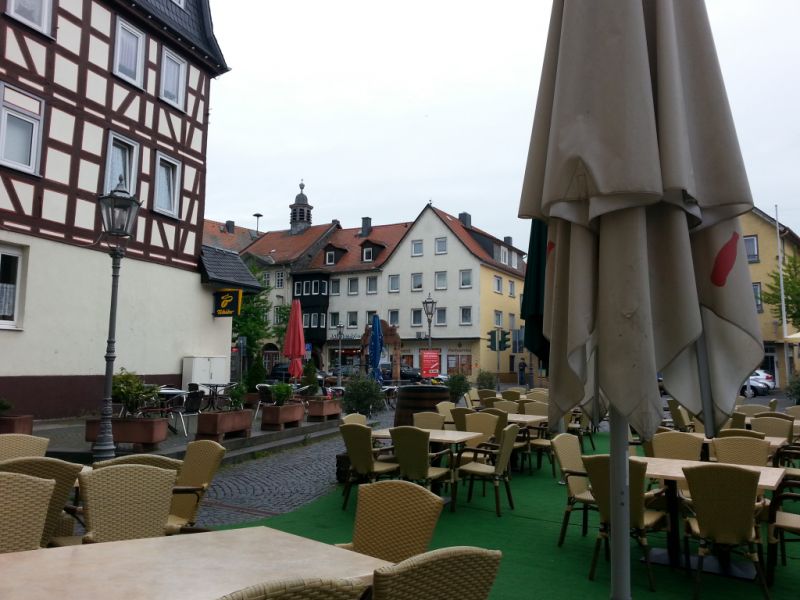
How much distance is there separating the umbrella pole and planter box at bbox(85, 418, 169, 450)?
25.4 feet

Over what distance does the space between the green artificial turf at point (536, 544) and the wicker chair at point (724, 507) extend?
0.48m

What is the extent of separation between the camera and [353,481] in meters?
7.39

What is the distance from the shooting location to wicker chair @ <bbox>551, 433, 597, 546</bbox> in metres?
5.88

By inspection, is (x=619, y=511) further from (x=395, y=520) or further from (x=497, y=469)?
(x=497, y=469)

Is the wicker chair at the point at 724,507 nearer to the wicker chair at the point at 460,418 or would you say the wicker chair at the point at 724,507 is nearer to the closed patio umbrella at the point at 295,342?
the wicker chair at the point at 460,418

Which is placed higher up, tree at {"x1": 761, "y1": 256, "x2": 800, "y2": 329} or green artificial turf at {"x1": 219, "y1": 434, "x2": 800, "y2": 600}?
tree at {"x1": 761, "y1": 256, "x2": 800, "y2": 329}

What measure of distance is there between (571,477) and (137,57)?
14571 mm

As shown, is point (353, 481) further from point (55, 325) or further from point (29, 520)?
point (55, 325)

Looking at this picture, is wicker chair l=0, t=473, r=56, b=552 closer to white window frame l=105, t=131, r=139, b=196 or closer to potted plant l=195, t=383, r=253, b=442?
potted plant l=195, t=383, r=253, b=442

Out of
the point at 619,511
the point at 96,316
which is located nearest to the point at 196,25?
the point at 96,316

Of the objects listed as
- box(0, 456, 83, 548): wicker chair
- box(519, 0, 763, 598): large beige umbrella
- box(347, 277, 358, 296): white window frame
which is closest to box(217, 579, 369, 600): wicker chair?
box(519, 0, 763, 598): large beige umbrella

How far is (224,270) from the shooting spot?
17922 millimetres

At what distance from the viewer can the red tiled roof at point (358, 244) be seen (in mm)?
49000

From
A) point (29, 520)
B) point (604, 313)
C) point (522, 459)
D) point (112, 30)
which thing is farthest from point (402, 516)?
point (112, 30)
